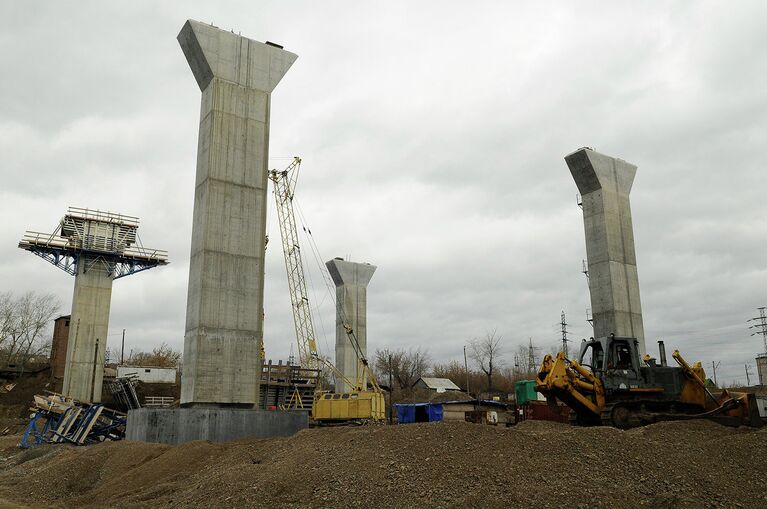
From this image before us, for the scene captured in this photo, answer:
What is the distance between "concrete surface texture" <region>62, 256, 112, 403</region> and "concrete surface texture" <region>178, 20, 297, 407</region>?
25052 millimetres

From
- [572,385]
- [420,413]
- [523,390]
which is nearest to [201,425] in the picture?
[572,385]

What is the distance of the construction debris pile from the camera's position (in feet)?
90.8

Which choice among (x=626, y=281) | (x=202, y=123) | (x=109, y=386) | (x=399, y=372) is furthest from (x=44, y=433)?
(x=399, y=372)

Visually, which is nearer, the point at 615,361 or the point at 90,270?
the point at 615,361

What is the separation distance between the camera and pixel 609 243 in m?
32.3

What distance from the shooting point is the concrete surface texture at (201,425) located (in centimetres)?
2102

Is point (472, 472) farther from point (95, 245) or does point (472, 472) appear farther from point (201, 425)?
point (95, 245)

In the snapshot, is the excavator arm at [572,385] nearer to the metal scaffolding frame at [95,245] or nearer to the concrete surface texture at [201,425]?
the concrete surface texture at [201,425]

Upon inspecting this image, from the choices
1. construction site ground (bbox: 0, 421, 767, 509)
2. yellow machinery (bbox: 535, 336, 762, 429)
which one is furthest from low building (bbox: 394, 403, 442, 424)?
construction site ground (bbox: 0, 421, 767, 509)

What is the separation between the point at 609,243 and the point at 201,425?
22.2 m

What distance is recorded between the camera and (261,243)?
2403 centimetres

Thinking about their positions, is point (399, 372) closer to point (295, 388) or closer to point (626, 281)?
point (295, 388)

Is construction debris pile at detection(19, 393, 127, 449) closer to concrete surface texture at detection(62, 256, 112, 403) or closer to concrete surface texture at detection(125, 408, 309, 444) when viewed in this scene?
concrete surface texture at detection(125, 408, 309, 444)

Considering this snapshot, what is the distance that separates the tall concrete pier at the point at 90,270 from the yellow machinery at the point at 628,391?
118 ft
